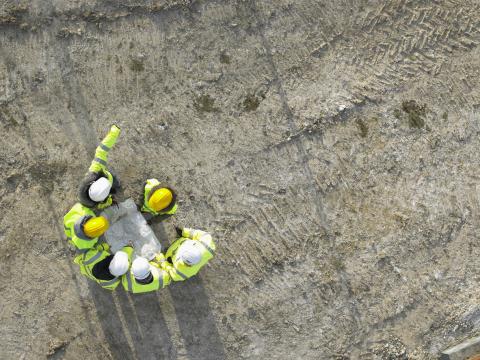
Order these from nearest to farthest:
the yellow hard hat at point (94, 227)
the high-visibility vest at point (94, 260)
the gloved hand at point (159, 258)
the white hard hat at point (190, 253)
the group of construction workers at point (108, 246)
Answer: the yellow hard hat at point (94, 227) < the group of construction workers at point (108, 246) < the white hard hat at point (190, 253) < the high-visibility vest at point (94, 260) < the gloved hand at point (159, 258)

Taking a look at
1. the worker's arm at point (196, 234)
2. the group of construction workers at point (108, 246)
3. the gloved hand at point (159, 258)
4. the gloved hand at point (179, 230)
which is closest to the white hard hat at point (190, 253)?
the group of construction workers at point (108, 246)

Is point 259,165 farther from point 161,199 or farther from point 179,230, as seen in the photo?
point 161,199

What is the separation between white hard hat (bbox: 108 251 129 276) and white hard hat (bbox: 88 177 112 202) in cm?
67

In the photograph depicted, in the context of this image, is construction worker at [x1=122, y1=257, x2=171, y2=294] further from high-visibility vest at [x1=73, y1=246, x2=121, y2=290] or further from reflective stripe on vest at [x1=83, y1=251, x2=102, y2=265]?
reflective stripe on vest at [x1=83, y1=251, x2=102, y2=265]

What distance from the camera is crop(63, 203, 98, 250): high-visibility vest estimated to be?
16.8 ft

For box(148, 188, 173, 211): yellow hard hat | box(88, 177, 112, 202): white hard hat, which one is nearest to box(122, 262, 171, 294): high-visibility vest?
box(148, 188, 173, 211): yellow hard hat

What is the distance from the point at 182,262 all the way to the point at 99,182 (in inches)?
50.8

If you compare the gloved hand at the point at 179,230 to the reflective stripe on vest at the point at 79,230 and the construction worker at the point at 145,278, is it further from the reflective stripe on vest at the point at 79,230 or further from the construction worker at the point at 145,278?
the reflective stripe on vest at the point at 79,230

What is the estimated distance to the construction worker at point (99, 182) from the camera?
5152 millimetres

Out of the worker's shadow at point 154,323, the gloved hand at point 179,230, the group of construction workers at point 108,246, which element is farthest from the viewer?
A: the worker's shadow at point 154,323

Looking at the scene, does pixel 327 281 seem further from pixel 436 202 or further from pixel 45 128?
pixel 45 128

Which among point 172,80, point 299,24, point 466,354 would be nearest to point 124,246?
point 172,80

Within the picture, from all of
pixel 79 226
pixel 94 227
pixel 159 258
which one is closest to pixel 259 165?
pixel 159 258

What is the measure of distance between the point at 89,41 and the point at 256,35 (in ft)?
7.01
